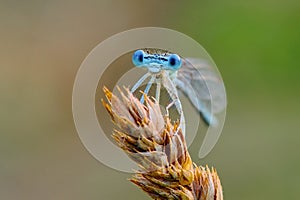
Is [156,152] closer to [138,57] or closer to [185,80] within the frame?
[138,57]

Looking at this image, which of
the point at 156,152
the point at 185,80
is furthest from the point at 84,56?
the point at 156,152

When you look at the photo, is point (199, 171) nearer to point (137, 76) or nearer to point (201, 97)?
point (137, 76)

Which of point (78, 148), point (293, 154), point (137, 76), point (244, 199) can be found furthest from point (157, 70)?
point (78, 148)

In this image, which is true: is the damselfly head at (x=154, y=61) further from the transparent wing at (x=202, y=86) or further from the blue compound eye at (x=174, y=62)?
the transparent wing at (x=202, y=86)

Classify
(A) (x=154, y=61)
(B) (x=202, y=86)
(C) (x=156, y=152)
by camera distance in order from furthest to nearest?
(B) (x=202, y=86), (A) (x=154, y=61), (C) (x=156, y=152)

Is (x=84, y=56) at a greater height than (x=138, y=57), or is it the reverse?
(x=84, y=56)

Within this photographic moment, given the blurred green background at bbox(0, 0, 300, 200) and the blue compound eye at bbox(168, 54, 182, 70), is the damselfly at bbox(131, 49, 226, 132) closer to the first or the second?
the blue compound eye at bbox(168, 54, 182, 70)

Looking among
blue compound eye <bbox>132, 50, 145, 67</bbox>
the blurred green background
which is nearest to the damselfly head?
blue compound eye <bbox>132, 50, 145, 67</bbox>
